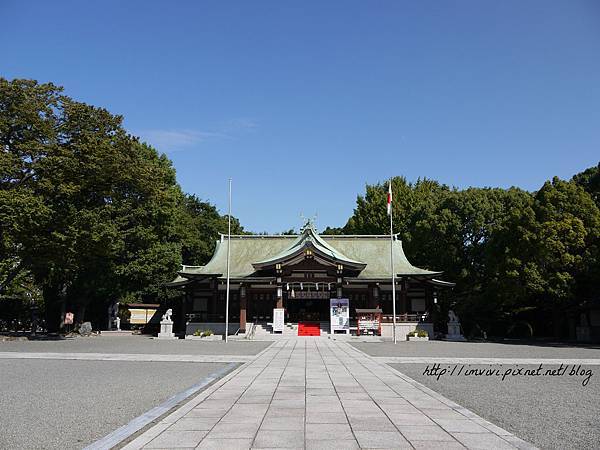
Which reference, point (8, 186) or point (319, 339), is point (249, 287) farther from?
point (8, 186)

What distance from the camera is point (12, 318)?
4422 centimetres

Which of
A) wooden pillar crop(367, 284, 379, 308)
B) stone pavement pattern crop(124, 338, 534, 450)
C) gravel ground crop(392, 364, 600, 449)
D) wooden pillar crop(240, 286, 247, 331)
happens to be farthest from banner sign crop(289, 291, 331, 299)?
stone pavement pattern crop(124, 338, 534, 450)

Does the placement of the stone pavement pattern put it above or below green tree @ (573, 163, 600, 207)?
below

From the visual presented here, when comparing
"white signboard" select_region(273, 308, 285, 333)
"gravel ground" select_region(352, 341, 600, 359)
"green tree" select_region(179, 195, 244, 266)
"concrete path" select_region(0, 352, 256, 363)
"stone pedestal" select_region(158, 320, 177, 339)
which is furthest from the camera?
"green tree" select_region(179, 195, 244, 266)

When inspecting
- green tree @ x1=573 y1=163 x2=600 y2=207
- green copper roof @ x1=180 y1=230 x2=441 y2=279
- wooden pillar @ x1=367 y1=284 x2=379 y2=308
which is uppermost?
green tree @ x1=573 y1=163 x2=600 y2=207

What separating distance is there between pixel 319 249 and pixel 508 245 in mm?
12081

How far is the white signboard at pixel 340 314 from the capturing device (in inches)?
1248

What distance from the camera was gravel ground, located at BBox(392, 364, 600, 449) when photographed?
6.83 m

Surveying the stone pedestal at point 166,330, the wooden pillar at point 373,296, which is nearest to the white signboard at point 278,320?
the wooden pillar at point 373,296

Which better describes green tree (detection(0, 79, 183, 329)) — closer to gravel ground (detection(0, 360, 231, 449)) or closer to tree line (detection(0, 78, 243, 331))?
tree line (detection(0, 78, 243, 331))

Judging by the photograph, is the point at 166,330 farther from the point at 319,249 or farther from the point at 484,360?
the point at 484,360

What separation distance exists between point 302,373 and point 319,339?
1633cm

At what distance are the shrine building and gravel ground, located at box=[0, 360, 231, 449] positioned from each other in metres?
17.8

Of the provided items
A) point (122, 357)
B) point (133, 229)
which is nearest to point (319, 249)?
point (133, 229)
